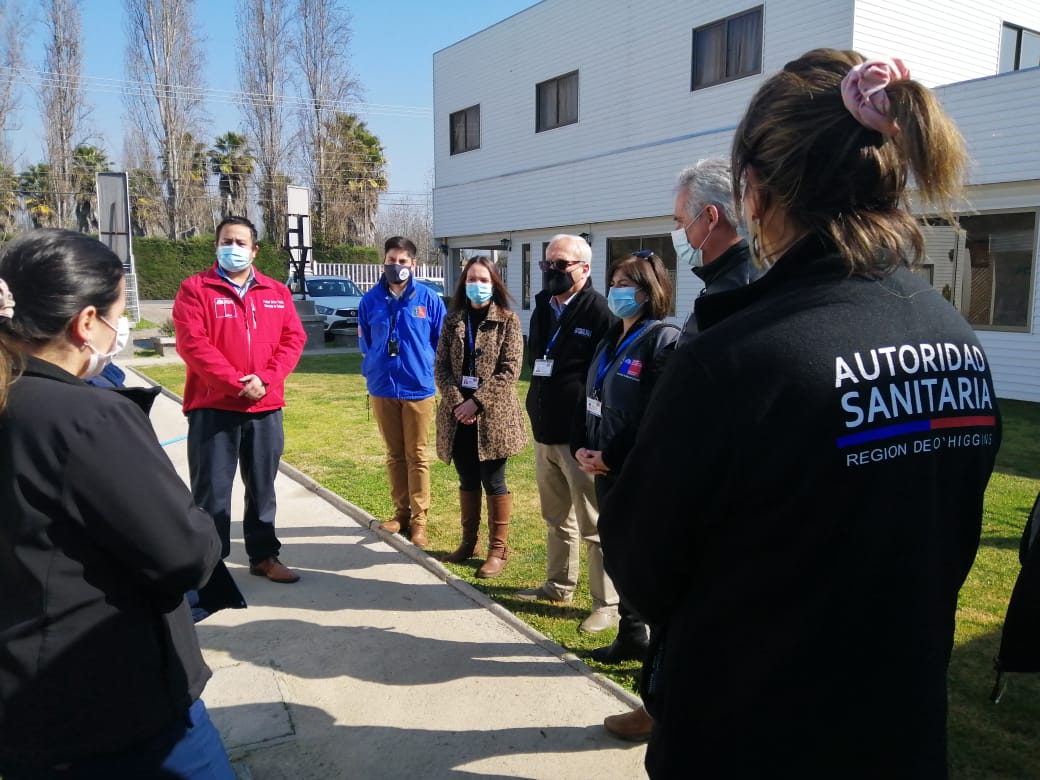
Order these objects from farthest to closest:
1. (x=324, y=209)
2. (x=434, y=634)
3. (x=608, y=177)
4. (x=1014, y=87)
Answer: (x=324, y=209) < (x=608, y=177) < (x=1014, y=87) < (x=434, y=634)

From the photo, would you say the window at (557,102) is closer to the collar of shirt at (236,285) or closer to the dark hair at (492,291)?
the dark hair at (492,291)

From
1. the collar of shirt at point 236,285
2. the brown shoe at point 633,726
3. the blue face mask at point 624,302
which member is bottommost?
the brown shoe at point 633,726

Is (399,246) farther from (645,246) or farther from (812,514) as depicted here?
(645,246)

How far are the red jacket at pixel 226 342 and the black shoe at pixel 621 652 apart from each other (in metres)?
2.41

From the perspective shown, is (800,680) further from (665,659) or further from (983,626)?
(983,626)

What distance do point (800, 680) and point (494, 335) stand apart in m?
3.88

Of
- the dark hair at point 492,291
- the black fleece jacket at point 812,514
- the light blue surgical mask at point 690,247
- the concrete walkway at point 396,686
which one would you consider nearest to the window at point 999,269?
the dark hair at point 492,291

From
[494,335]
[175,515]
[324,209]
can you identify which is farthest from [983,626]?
[324,209]

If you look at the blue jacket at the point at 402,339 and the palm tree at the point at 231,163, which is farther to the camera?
the palm tree at the point at 231,163

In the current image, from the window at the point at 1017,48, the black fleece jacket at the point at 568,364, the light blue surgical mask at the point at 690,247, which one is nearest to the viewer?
the light blue surgical mask at the point at 690,247

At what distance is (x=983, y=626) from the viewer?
405cm

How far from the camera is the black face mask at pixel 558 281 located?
4.24m

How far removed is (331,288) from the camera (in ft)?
73.5

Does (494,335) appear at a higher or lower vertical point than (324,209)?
lower
